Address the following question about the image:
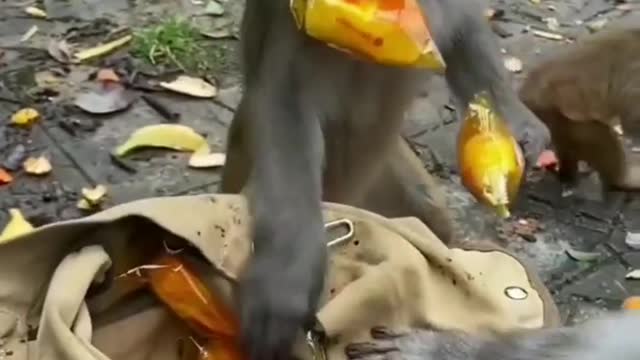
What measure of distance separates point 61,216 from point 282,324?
1516 mm

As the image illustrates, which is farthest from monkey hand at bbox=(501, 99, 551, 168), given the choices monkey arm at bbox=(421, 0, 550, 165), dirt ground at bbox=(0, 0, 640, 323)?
dirt ground at bbox=(0, 0, 640, 323)

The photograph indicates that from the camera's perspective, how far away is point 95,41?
4984 millimetres

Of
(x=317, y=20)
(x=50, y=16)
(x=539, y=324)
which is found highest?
(x=317, y=20)

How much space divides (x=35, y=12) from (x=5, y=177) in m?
1.09

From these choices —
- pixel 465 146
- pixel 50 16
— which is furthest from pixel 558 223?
pixel 50 16

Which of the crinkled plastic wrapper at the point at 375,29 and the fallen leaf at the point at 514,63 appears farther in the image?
the fallen leaf at the point at 514,63

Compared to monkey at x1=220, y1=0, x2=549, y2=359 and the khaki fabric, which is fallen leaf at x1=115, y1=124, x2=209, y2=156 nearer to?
monkey at x1=220, y1=0, x2=549, y2=359

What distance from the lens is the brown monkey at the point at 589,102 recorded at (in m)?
4.42

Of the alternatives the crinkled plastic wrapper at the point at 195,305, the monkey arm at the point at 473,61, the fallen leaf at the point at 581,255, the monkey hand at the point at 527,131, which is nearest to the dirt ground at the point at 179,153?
the fallen leaf at the point at 581,255

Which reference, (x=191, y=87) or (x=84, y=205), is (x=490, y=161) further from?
(x=191, y=87)

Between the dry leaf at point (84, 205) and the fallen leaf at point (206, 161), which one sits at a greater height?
the dry leaf at point (84, 205)

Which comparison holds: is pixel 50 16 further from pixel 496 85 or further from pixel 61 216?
pixel 496 85

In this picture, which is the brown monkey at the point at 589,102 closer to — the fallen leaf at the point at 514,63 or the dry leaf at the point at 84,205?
the fallen leaf at the point at 514,63

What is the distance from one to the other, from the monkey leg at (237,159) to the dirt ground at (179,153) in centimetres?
61
